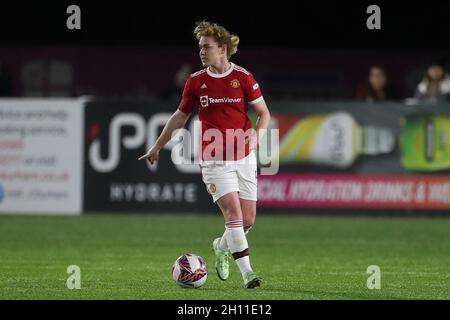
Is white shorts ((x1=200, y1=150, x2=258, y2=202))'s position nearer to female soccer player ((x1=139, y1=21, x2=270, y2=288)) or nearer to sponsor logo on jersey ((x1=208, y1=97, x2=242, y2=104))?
female soccer player ((x1=139, y1=21, x2=270, y2=288))

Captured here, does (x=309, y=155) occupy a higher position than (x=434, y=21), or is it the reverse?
(x=434, y=21)

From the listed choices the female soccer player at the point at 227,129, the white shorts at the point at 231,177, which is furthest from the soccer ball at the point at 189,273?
the white shorts at the point at 231,177

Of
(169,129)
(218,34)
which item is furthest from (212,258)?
(218,34)

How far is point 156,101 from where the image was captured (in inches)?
796

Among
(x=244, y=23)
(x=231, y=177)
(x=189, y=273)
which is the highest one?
(x=244, y=23)

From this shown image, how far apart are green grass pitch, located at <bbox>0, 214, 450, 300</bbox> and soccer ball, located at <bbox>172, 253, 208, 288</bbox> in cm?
10

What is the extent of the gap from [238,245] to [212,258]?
3172 millimetres

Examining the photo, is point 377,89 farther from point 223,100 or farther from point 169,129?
point 223,100

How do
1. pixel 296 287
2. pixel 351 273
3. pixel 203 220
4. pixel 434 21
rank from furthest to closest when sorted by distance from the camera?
pixel 434 21 < pixel 203 220 < pixel 351 273 < pixel 296 287

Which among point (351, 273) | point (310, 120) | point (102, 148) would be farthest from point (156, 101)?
point (351, 273)

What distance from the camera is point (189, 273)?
11.4 metres

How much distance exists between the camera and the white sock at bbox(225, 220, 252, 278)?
Answer: 11.4m

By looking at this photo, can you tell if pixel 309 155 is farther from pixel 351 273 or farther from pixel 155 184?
pixel 351 273

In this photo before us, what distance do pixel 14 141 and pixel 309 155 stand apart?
4.66 m
